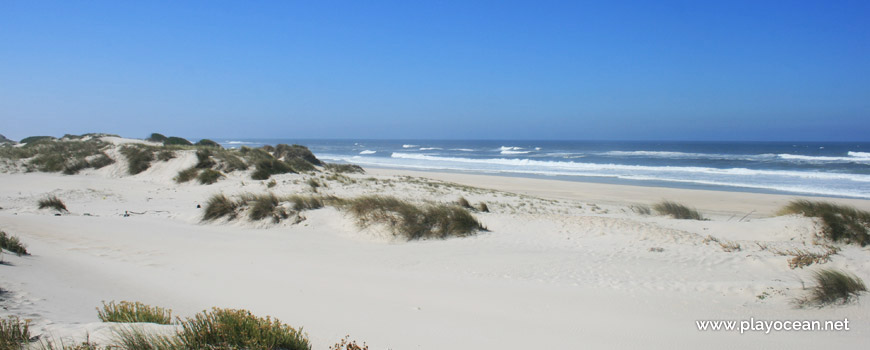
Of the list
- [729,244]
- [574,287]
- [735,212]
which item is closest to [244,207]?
[574,287]

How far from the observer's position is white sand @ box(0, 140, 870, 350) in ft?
15.4

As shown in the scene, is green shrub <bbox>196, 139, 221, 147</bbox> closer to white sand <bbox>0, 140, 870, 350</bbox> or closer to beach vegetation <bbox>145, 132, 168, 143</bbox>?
beach vegetation <bbox>145, 132, 168, 143</bbox>

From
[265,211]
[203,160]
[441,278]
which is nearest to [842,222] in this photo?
[441,278]

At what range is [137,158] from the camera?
21.4 m

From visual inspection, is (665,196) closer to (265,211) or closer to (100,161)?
(265,211)

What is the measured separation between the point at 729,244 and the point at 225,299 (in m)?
8.63

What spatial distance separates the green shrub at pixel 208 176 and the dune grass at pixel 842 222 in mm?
18705

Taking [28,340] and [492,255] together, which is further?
[492,255]

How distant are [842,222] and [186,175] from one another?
822 inches

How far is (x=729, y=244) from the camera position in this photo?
8.70 m

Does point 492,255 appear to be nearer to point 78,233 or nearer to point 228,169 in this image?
point 78,233

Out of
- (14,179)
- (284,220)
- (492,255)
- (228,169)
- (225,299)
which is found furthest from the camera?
(228,169)

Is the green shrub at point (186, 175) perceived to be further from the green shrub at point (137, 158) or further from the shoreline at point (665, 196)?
the shoreline at point (665, 196)

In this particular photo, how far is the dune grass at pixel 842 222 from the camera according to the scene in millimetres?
9262
